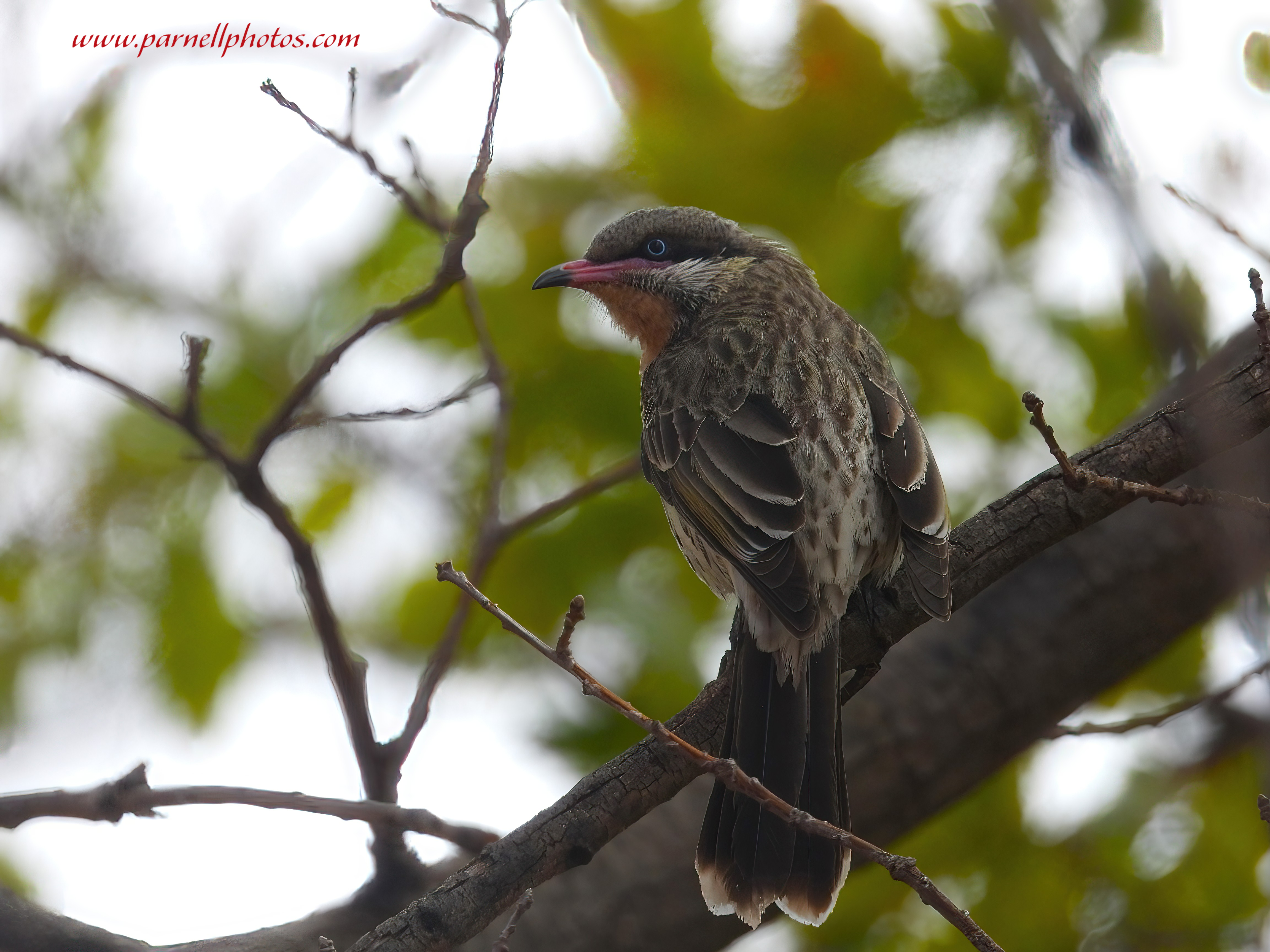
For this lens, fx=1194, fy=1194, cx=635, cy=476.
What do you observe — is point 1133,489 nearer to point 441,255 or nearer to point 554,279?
point 441,255

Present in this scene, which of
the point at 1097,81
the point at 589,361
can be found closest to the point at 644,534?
the point at 589,361

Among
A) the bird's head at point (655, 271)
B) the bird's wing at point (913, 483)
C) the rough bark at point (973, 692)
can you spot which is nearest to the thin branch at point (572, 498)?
the bird's head at point (655, 271)

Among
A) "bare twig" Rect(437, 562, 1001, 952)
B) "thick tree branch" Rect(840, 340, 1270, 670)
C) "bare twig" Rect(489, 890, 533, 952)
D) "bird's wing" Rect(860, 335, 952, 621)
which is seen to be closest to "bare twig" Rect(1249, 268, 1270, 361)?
"thick tree branch" Rect(840, 340, 1270, 670)

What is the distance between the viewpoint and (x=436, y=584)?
202 inches

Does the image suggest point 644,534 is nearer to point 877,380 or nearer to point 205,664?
point 877,380

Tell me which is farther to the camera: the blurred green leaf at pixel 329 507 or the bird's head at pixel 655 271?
the blurred green leaf at pixel 329 507

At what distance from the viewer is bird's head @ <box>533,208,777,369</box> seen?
496cm

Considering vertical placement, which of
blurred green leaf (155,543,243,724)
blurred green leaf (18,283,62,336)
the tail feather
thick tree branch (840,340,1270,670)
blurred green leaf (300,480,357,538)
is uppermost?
blurred green leaf (18,283,62,336)

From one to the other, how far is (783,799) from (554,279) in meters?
2.26

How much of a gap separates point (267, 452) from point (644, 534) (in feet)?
6.24

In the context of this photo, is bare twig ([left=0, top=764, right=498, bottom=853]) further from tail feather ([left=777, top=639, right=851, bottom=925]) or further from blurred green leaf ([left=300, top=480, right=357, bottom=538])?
blurred green leaf ([left=300, top=480, right=357, bottom=538])

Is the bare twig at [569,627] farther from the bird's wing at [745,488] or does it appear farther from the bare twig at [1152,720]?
the bare twig at [1152,720]

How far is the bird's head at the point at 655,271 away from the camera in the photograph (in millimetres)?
4957

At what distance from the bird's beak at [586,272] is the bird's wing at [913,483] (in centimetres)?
105
